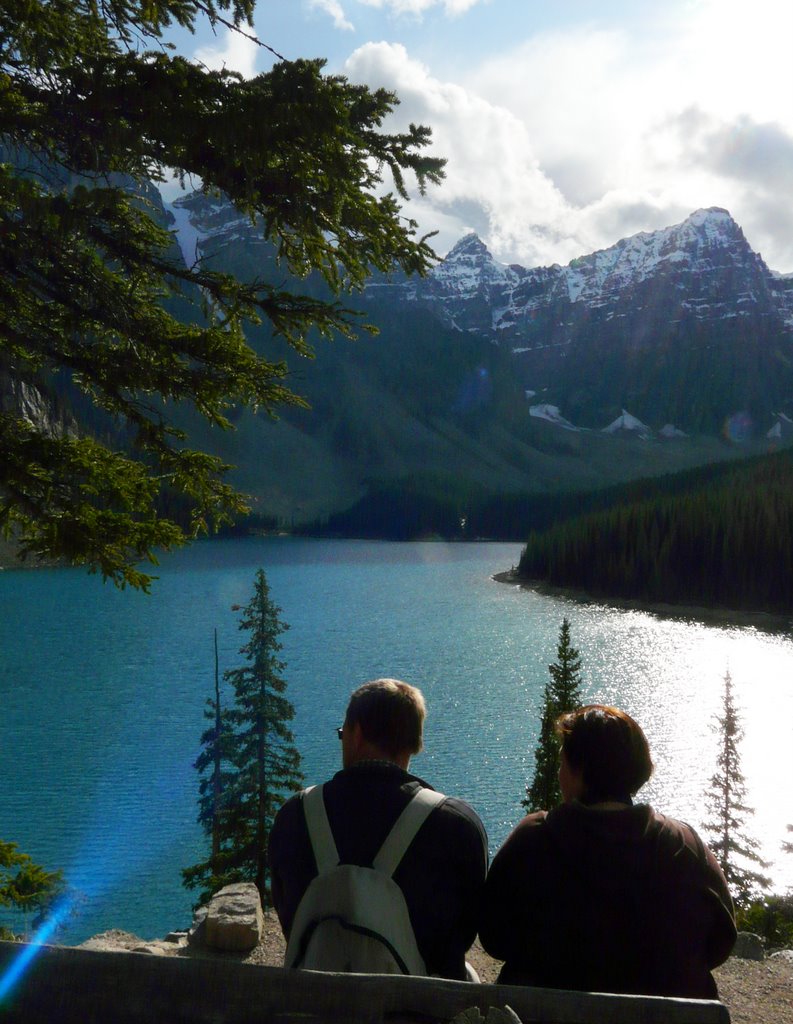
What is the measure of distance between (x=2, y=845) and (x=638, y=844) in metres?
4.57

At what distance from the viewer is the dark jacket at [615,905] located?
3053 millimetres

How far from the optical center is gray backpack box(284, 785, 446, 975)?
2762 mm

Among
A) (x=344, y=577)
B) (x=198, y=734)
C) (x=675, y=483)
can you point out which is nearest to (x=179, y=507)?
(x=344, y=577)

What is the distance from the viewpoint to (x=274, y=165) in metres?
4.88

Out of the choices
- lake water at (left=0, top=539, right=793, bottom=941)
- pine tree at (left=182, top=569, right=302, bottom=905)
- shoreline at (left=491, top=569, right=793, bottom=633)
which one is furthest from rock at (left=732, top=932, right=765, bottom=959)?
shoreline at (left=491, top=569, right=793, bottom=633)

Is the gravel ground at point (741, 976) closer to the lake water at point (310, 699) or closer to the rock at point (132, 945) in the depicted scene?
the rock at point (132, 945)

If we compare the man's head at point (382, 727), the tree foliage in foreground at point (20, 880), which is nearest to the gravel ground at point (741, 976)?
the tree foliage in foreground at point (20, 880)

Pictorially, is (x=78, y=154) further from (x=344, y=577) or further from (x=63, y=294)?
(x=344, y=577)

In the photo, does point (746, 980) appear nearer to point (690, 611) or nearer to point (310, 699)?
point (310, 699)

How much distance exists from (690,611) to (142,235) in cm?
7289

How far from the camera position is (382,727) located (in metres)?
A: 3.21

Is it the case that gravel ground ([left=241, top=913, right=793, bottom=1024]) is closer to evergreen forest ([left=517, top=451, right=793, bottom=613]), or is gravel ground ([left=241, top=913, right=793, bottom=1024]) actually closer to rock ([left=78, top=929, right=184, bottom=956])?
rock ([left=78, top=929, right=184, bottom=956])

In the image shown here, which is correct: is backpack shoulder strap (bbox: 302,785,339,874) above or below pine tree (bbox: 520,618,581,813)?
above

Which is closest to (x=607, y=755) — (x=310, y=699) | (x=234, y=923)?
(x=234, y=923)
